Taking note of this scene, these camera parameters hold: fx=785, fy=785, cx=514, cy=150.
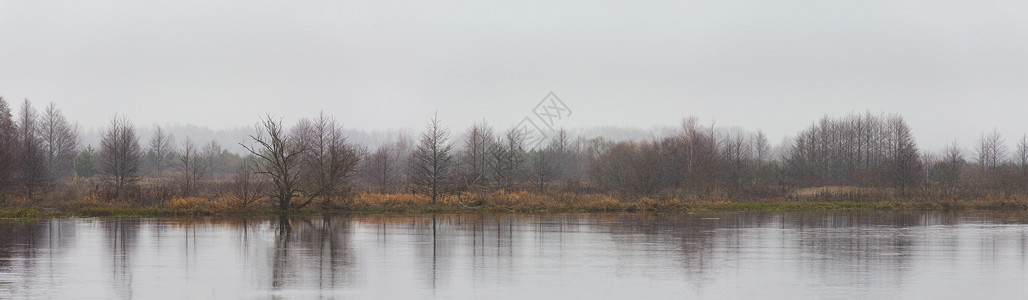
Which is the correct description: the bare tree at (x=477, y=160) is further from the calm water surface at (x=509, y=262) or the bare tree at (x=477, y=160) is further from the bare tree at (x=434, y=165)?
the calm water surface at (x=509, y=262)

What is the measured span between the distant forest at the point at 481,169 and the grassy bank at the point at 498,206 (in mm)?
1109

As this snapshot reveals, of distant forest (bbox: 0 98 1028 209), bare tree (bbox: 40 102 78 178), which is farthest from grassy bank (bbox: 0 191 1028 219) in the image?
bare tree (bbox: 40 102 78 178)

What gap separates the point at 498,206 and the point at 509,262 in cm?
2628

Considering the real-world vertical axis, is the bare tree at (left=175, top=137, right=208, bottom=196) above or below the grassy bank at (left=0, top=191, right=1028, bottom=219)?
above

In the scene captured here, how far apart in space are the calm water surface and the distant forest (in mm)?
13104

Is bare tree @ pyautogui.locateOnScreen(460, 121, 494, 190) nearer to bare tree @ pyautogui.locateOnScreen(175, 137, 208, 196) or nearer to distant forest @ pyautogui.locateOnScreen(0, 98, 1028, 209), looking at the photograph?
distant forest @ pyautogui.locateOnScreen(0, 98, 1028, 209)

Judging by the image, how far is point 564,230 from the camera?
90.3ft

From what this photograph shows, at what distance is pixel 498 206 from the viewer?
43531 millimetres

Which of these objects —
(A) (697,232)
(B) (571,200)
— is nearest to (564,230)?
(A) (697,232)

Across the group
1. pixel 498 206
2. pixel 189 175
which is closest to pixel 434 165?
pixel 498 206

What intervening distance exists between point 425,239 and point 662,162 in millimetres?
47587

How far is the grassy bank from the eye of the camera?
122ft

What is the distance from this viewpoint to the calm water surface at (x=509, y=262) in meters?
13.0

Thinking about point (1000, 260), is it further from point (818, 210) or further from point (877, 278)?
point (818, 210)
